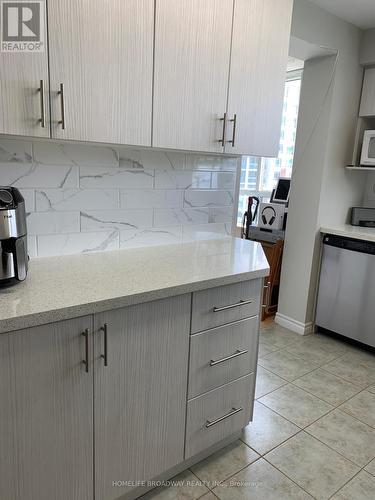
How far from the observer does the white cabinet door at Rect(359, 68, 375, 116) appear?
9.45 ft

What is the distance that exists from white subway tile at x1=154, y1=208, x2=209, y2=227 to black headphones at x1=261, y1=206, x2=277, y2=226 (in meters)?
1.69

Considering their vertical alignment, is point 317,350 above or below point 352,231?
below

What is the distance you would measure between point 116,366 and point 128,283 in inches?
11.8

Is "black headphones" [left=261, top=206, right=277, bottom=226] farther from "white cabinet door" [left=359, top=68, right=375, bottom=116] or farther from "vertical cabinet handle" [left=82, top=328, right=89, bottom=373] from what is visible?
"vertical cabinet handle" [left=82, top=328, right=89, bottom=373]

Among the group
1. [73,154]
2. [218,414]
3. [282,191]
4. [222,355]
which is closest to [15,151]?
[73,154]

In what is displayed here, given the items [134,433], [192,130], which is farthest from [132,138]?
[134,433]

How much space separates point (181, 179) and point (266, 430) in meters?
1.48

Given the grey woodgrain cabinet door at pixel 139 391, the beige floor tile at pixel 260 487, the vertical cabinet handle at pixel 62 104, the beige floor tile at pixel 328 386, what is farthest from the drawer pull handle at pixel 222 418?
the vertical cabinet handle at pixel 62 104

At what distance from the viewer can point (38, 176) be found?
5.08 feet

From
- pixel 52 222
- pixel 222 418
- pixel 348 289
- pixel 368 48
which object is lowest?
pixel 222 418

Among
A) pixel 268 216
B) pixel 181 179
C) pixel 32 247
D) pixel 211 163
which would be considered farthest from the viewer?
pixel 268 216

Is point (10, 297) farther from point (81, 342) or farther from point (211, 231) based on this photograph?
point (211, 231)

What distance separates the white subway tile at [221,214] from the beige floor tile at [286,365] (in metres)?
1.15

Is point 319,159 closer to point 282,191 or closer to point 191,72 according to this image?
point 282,191
